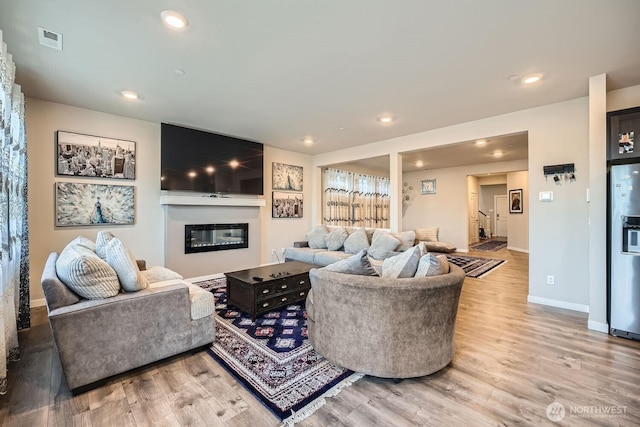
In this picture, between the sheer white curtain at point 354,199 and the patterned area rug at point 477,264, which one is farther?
the sheer white curtain at point 354,199

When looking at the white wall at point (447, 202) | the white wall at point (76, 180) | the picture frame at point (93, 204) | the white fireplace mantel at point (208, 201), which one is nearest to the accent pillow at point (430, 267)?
the white fireplace mantel at point (208, 201)

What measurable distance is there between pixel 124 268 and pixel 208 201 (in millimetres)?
2823

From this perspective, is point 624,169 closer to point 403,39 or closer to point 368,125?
point 403,39

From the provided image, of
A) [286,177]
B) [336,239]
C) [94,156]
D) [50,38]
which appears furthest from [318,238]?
[50,38]

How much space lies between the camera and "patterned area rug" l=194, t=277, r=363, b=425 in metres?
1.79

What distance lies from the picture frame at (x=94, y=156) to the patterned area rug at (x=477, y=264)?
6.16 m

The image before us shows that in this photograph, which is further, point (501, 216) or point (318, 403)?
point (501, 216)

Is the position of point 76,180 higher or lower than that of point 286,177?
lower

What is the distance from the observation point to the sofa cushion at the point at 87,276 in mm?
1910

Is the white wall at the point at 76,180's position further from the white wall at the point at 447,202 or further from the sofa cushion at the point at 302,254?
the white wall at the point at 447,202

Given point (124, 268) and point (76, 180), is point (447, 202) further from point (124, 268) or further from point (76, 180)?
point (76, 180)

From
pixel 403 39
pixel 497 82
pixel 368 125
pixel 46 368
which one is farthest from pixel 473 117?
pixel 46 368

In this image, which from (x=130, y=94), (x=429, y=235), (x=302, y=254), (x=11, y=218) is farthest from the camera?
(x=429, y=235)

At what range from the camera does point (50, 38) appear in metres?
2.25
